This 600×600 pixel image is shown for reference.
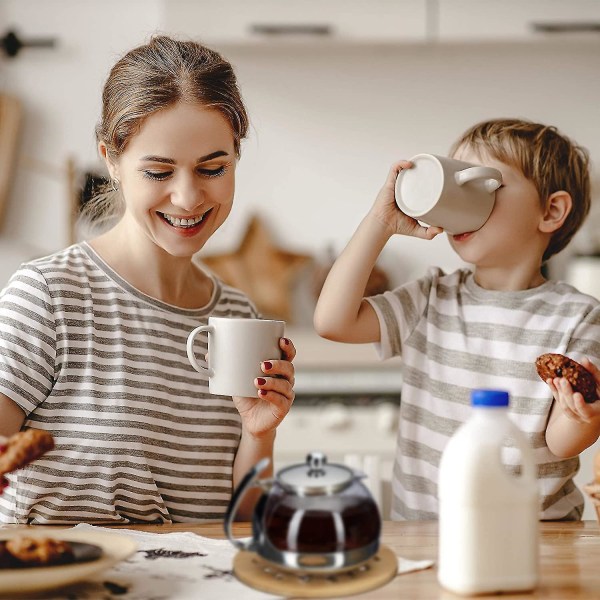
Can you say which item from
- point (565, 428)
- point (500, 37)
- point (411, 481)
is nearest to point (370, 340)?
point (411, 481)

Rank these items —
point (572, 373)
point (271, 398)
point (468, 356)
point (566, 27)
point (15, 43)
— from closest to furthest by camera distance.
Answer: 1. point (572, 373)
2. point (271, 398)
3. point (468, 356)
4. point (566, 27)
5. point (15, 43)

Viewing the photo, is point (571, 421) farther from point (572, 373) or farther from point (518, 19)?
point (518, 19)

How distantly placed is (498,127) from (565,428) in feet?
1.54

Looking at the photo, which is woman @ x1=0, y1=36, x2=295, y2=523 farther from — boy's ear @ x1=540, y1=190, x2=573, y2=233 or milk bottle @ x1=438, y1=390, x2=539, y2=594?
boy's ear @ x1=540, y1=190, x2=573, y2=233

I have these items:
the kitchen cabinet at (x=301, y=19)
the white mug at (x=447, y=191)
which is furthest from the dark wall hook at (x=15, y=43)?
the white mug at (x=447, y=191)

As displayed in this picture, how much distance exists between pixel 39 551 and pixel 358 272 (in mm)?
660

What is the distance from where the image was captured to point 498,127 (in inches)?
51.9

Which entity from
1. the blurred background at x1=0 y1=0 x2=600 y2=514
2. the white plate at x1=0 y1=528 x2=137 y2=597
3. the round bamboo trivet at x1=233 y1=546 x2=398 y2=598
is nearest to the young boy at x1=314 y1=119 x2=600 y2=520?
the round bamboo trivet at x1=233 y1=546 x2=398 y2=598

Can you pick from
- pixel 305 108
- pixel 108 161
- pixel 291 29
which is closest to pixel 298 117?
pixel 305 108

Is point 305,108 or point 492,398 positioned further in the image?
point 305,108

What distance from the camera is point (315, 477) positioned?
0.79 meters

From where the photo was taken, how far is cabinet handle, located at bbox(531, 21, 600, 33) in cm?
284

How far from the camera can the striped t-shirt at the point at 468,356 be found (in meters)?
1.24

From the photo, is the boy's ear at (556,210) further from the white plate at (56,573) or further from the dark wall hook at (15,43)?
the dark wall hook at (15,43)
